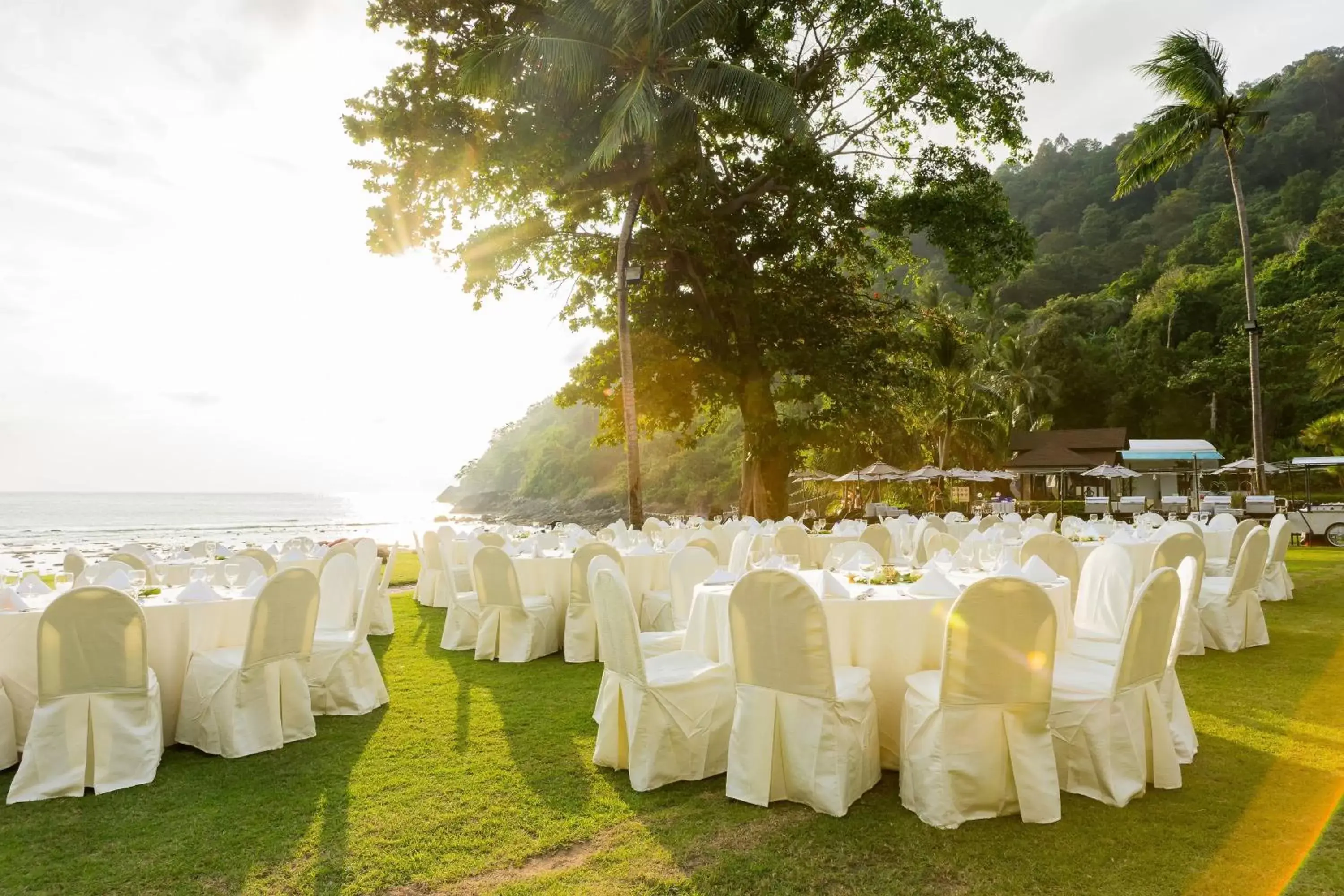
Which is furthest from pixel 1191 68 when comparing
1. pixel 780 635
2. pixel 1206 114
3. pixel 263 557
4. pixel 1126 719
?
pixel 263 557

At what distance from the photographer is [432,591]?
36.4 ft

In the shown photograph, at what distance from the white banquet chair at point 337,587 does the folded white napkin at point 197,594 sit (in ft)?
3.29

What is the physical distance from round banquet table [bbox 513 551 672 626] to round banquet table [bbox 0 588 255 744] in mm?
2865

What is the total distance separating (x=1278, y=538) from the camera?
938 cm

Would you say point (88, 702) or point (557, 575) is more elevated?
point (557, 575)

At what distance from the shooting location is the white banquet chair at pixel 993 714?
348 centimetres

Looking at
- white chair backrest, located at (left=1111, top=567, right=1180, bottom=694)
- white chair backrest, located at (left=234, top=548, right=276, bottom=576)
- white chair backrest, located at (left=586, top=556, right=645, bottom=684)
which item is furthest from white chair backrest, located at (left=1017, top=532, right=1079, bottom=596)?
white chair backrest, located at (left=234, top=548, right=276, bottom=576)

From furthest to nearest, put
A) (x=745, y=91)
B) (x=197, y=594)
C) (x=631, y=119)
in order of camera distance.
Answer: (x=745, y=91), (x=631, y=119), (x=197, y=594)

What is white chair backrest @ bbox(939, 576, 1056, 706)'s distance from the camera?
348 centimetres

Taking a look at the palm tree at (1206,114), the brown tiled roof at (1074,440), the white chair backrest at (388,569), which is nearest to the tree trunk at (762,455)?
the palm tree at (1206,114)

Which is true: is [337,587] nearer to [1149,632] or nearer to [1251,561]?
[1149,632]

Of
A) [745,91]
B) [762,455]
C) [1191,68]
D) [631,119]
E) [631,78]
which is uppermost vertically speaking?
[1191,68]

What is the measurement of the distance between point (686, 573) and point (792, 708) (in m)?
2.32

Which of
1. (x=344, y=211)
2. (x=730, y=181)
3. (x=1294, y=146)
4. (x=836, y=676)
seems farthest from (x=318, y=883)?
(x=1294, y=146)
